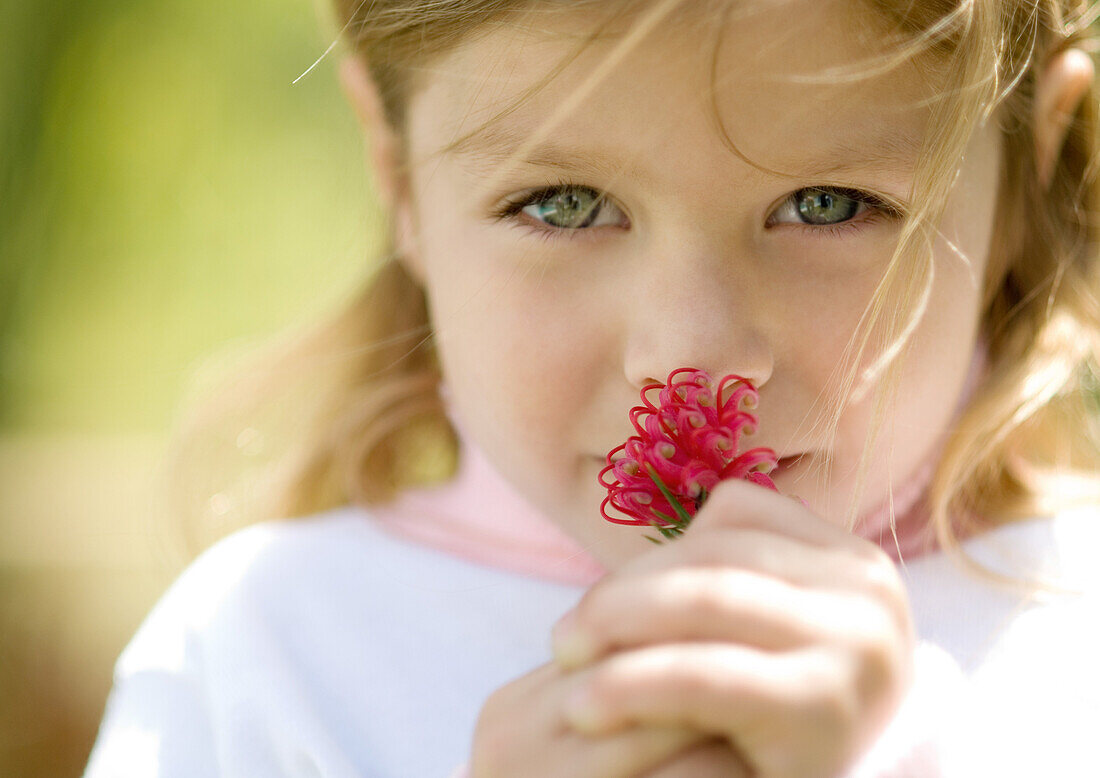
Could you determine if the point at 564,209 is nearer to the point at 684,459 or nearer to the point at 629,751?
the point at 684,459

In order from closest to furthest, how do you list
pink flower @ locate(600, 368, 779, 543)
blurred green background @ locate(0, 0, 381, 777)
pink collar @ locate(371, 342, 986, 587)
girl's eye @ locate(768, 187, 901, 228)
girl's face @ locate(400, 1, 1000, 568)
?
pink flower @ locate(600, 368, 779, 543)
girl's face @ locate(400, 1, 1000, 568)
girl's eye @ locate(768, 187, 901, 228)
pink collar @ locate(371, 342, 986, 587)
blurred green background @ locate(0, 0, 381, 777)

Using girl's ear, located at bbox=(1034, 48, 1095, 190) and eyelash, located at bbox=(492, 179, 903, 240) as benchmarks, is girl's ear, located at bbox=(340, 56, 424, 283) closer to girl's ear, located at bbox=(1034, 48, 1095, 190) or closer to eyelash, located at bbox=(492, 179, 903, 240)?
eyelash, located at bbox=(492, 179, 903, 240)

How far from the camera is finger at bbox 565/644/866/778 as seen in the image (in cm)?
74

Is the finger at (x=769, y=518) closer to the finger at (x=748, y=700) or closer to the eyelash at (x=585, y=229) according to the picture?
the finger at (x=748, y=700)

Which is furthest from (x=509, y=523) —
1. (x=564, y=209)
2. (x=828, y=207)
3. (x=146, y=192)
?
(x=146, y=192)

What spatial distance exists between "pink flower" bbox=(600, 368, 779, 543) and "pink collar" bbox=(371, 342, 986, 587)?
46 centimetres

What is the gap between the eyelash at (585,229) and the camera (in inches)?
43.9

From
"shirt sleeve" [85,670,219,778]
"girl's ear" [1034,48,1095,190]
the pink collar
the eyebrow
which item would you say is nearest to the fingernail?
the eyebrow

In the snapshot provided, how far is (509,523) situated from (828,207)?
0.63 meters

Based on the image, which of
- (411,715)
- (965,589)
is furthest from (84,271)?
(965,589)

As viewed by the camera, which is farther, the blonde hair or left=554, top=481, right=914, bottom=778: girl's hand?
the blonde hair

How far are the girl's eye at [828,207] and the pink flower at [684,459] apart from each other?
0.25 metres

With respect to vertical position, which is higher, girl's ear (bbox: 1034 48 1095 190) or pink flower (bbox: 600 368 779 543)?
girl's ear (bbox: 1034 48 1095 190)

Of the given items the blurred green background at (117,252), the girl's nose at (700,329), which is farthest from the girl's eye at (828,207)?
the blurred green background at (117,252)
